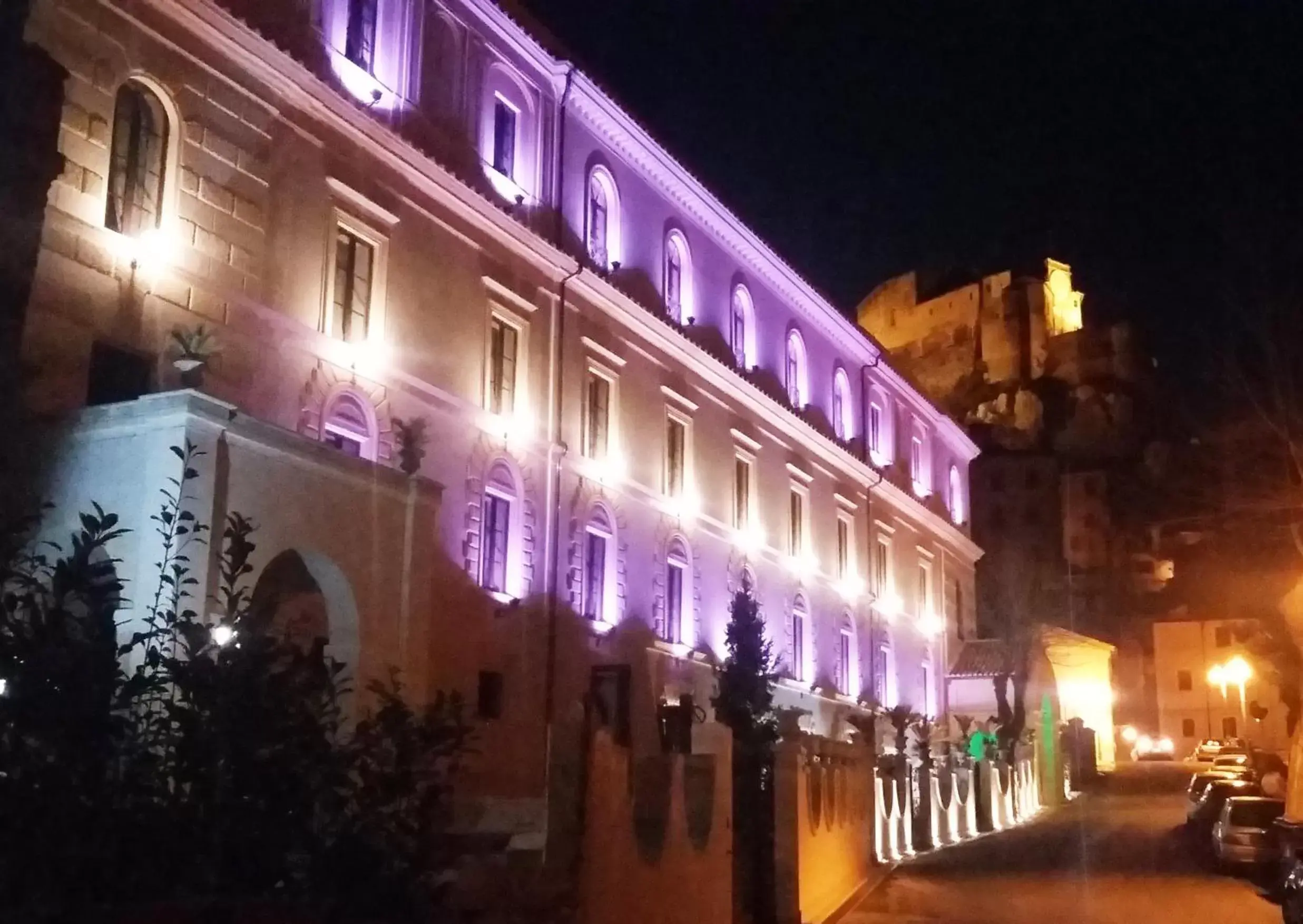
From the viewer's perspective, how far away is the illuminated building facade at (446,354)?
15062 millimetres

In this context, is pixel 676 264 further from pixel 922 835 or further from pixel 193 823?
pixel 193 823

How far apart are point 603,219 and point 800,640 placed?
13.8 m

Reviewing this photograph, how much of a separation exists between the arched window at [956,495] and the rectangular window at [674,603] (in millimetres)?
24281

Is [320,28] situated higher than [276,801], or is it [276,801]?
[320,28]

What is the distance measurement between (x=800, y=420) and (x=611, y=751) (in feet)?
76.2

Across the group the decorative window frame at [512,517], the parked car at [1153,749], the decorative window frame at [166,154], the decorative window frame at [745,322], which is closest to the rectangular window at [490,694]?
the decorative window frame at [512,517]

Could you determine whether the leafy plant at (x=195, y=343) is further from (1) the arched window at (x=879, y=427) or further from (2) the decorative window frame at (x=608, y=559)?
(1) the arched window at (x=879, y=427)

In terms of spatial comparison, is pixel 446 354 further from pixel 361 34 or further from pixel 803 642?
pixel 803 642

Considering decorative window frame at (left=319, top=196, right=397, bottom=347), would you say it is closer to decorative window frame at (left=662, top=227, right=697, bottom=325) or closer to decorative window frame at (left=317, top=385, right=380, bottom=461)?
decorative window frame at (left=317, top=385, right=380, bottom=461)

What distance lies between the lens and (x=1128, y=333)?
287ft

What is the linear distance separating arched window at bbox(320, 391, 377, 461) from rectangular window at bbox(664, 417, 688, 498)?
1026 cm

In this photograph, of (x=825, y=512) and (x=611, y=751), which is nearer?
(x=611, y=751)

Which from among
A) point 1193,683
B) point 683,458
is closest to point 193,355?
point 683,458

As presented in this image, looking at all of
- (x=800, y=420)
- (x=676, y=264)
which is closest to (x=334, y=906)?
(x=676, y=264)
